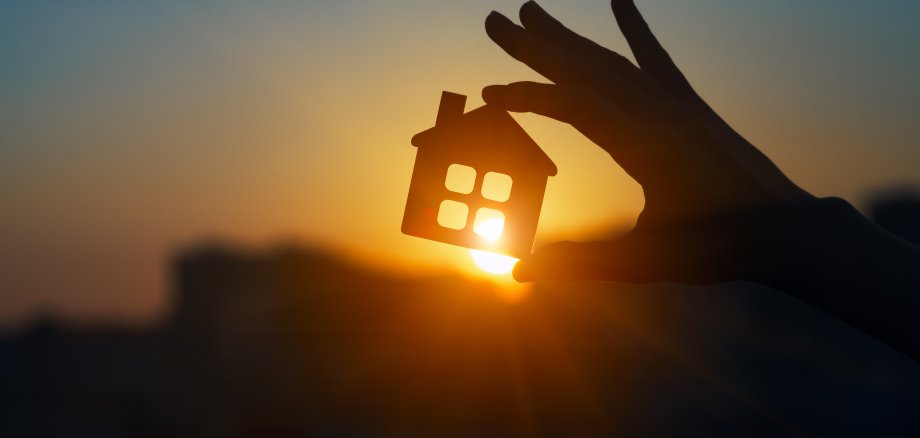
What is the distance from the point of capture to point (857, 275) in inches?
89.5

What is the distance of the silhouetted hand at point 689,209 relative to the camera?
2305mm

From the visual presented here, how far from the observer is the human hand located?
7.73ft

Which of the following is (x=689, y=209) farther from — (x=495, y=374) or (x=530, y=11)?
(x=495, y=374)

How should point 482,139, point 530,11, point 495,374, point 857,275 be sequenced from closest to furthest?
1. point 857,275
2. point 530,11
3. point 482,139
4. point 495,374

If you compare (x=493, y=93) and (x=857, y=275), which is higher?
(x=493, y=93)

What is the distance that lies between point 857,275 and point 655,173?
503mm

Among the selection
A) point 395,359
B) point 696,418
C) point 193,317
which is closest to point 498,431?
point 395,359

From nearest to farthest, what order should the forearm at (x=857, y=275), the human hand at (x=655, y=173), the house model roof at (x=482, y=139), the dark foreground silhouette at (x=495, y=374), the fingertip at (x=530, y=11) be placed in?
the forearm at (x=857, y=275) < the human hand at (x=655, y=173) < the fingertip at (x=530, y=11) < the house model roof at (x=482, y=139) < the dark foreground silhouette at (x=495, y=374)

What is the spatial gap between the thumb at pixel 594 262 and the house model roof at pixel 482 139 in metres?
0.44

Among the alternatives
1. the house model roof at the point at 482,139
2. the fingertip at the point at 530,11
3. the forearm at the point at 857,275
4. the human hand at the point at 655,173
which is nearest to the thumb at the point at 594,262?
the human hand at the point at 655,173

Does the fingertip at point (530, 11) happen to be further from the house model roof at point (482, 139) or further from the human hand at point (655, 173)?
the house model roof at point (482, 139)

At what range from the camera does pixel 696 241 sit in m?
2.43

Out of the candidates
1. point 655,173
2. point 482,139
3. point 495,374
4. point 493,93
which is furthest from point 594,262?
point 495,374

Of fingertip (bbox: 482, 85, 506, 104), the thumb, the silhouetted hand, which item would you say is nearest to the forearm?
the silhouetted hand
